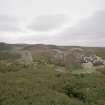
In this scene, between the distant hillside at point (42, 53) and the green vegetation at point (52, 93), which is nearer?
the green vegetation at point (52, 93)

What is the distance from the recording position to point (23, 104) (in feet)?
33.2

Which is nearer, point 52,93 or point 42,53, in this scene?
point 52,93

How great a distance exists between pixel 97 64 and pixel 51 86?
803 inches

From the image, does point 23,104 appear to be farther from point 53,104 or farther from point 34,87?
point 34,87

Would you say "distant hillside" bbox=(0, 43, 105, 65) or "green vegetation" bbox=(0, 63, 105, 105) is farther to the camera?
"distant hillside" bbox=(0, 43, 105, 65)

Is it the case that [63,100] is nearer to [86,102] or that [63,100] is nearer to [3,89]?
[86,102]

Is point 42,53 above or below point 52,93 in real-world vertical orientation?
below

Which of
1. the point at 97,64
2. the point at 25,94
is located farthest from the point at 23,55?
the point at 25,94

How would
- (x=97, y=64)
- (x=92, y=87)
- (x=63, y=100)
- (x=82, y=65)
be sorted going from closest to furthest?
(x=63, y=100)
(x=92, y=87)
(x=82, y=65)
(x=97, y=64)

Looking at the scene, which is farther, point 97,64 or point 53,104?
point 97,64

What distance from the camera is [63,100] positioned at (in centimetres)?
1092

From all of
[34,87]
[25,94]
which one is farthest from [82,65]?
[25,94]

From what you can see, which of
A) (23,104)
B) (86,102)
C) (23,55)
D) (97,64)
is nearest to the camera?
(23,104)

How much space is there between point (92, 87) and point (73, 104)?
4923 mm
